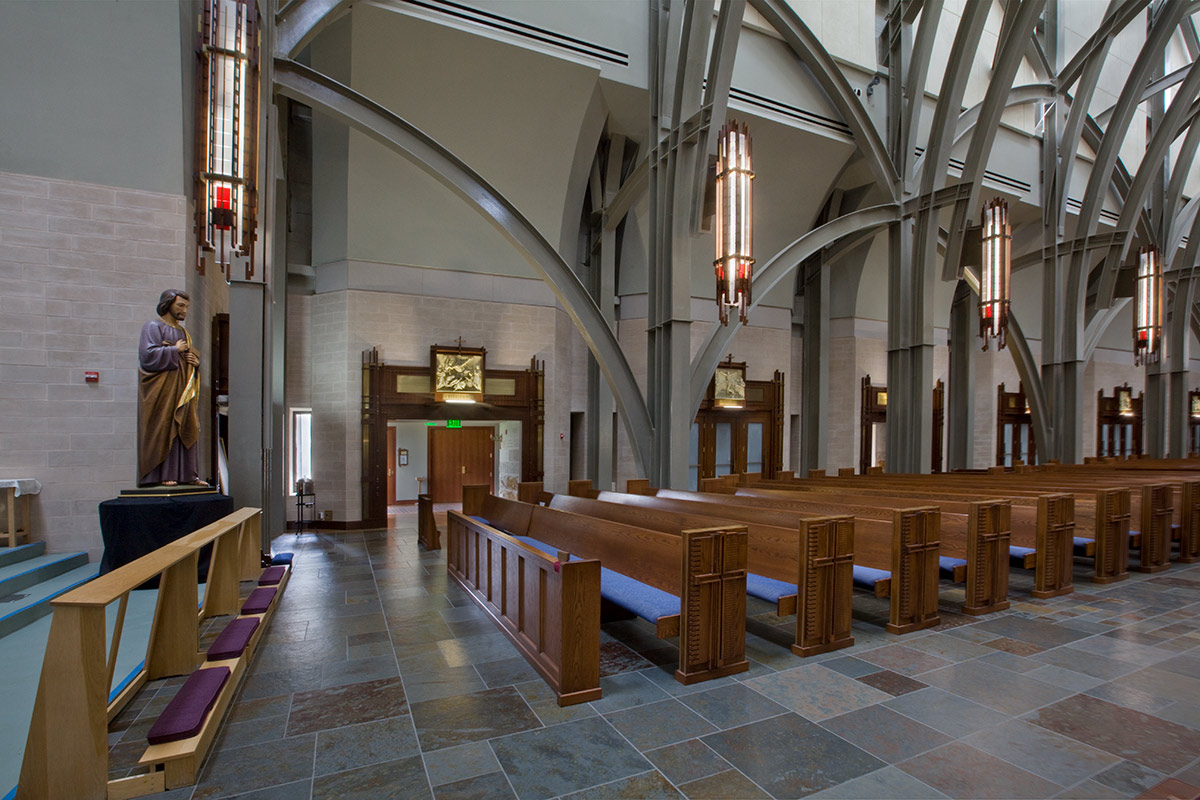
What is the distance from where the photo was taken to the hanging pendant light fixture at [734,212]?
278 inches

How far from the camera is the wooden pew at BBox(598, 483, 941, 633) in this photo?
13.3 feet

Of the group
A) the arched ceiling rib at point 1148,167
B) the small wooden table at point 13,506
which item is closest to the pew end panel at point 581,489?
the small wooden table at point 13,506

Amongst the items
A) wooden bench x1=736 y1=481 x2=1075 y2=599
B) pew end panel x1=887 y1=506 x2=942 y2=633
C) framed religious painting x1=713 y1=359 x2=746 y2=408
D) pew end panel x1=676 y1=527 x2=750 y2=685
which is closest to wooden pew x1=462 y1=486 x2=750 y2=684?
pew end panel x1=676 y1=527 x2=750 y2=685

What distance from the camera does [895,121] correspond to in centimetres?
1069

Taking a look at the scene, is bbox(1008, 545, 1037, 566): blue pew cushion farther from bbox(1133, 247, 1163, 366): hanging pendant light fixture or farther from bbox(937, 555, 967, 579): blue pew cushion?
bbox(1133, 247, 1163, 366): hanging pendant light fixture

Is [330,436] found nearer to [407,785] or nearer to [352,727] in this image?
[352,727]

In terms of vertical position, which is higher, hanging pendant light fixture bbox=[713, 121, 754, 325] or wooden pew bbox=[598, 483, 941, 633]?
hanging pendant light fixture bbox=[713, 121, 754, 325]

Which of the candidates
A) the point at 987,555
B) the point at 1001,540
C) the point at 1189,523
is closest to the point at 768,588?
the point at 987,555

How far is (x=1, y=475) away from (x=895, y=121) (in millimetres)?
12957

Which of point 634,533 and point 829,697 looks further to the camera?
point 634,533

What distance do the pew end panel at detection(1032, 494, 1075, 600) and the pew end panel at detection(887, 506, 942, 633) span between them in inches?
53.8

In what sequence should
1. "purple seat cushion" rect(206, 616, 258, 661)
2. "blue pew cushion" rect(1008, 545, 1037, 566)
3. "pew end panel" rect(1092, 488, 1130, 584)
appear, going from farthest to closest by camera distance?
"pew end panel" rect(1092, 488, 1130, 584) < "blue pew cushion" rect(1008, 545, 1037, 566) < "purple seat cushion" rect(206, 616, 258, 661)

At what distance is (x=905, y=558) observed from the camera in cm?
408

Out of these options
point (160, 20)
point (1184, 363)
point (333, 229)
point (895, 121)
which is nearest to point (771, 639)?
point (160, 20)
